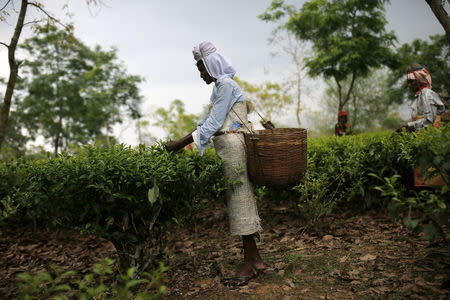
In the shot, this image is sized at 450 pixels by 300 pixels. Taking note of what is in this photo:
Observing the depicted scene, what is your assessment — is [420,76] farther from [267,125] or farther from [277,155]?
[277,155]

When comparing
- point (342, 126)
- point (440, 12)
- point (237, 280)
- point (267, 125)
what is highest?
point (440, 12)

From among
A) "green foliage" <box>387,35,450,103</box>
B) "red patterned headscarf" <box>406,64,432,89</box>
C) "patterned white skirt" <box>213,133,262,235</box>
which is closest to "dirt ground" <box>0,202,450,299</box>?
"patterned white skirt" <box>213,133,262,235</box>

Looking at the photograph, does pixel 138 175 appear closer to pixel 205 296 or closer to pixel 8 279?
pixel 205 296

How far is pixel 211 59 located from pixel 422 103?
124 inches

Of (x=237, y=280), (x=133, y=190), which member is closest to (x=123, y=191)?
(x=133, y=190)

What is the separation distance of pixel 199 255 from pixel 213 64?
2353 millimetres

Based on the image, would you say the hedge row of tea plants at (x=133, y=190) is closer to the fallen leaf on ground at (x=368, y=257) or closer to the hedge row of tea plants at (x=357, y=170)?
the fallen leaf on ground at (x=368, y=257)

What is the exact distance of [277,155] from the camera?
3043 millimetres

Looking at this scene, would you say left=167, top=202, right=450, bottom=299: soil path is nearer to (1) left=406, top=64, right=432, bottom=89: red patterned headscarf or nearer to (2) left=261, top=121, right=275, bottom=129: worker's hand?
(2) left=261, top=121, right=275, bottom=129: worker's hand

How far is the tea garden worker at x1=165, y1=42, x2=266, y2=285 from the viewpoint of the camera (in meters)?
3.35

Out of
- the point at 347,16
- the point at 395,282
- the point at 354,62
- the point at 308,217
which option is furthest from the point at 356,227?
the point at 347,16

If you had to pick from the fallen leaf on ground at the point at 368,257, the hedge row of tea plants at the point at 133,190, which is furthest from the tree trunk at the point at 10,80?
the fallen leaf on ground at the point at 368,257

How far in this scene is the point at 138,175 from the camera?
3.06 m

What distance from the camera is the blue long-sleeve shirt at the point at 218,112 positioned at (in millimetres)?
3320
